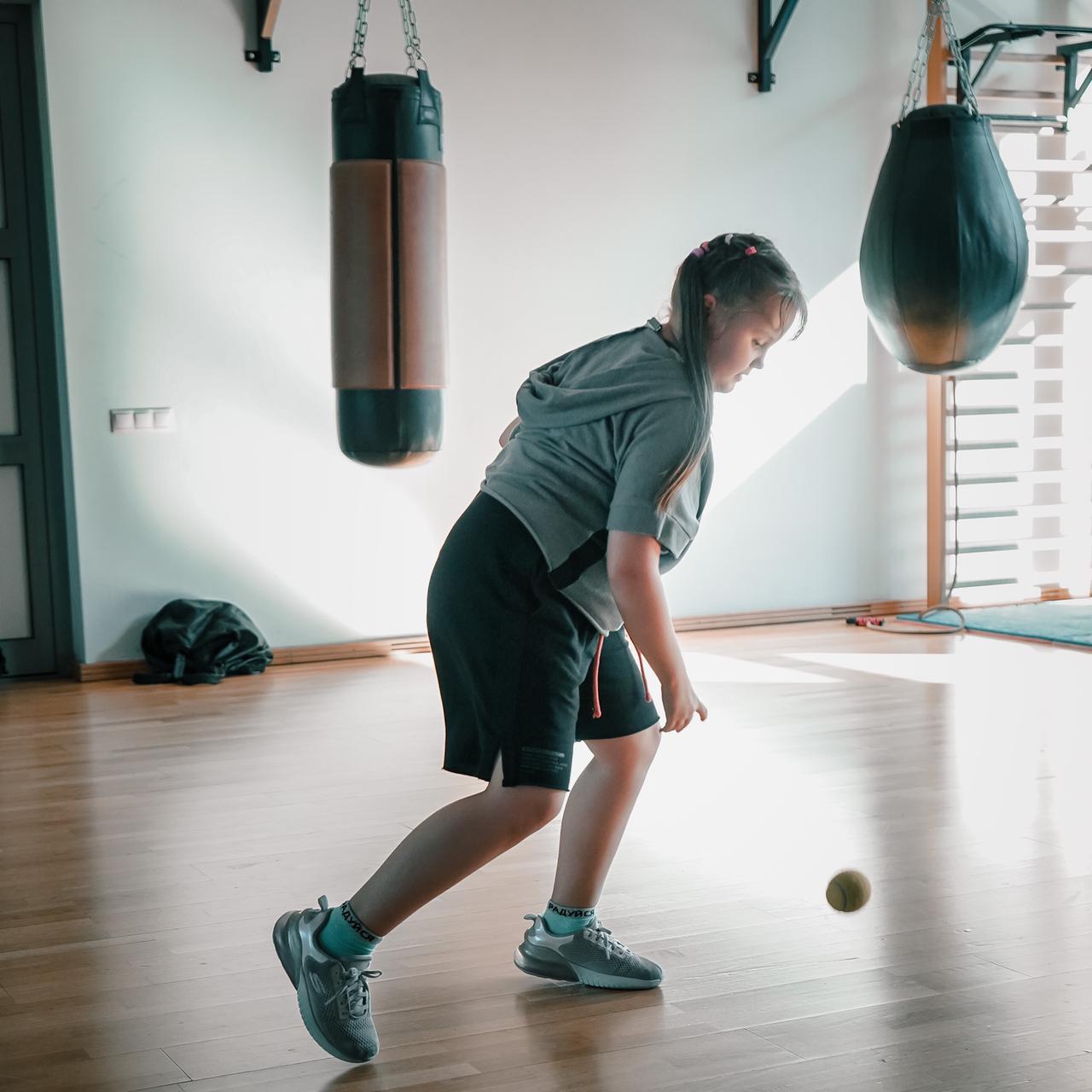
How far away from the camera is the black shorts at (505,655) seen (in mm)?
2025

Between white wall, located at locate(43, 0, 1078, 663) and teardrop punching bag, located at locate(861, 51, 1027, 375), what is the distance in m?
2.57

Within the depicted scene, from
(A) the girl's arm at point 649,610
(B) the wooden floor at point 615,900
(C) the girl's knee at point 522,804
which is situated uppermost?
(A) the girl's arm at point 649,610

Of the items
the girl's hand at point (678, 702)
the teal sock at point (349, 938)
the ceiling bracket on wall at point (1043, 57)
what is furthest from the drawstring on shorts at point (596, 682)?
the ceiling bracket on wall at point (1043, 57)

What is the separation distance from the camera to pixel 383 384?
452 centimetres

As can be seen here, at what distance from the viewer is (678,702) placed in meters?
1.98

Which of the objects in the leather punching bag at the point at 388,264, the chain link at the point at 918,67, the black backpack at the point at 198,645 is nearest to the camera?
the chain link at the point at 918,67

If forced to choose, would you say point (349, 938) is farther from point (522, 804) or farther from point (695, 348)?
point (695, 348)

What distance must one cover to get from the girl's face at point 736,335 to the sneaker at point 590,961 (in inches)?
35.5

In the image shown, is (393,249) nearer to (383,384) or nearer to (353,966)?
(383,384)

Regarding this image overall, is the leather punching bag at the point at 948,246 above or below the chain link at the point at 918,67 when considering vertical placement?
below

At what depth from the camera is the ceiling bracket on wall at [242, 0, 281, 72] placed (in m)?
5.23

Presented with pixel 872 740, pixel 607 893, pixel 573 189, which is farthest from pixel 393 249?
pixel 607 893

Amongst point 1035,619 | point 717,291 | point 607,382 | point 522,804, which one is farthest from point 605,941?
point 1035,619

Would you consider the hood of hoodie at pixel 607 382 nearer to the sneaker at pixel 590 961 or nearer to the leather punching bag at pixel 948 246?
the sneaker at pixel 590 961
